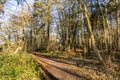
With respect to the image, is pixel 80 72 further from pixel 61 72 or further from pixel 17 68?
pixel 17 68

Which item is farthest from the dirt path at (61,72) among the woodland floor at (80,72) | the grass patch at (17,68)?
the grass patch at (17,68)

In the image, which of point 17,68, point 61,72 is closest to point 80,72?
point 61,72

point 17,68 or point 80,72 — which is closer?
point 17,68

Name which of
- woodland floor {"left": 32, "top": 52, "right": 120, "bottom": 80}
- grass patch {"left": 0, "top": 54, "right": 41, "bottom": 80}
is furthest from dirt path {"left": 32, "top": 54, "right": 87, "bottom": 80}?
grass patch {"left": 0, "top": 54, "right": 41, "bottom": 80}

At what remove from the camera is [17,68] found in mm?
11602

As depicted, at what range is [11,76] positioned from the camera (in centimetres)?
1060

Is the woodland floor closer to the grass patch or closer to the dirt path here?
the dirt path

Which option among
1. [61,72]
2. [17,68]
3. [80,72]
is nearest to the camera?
[17,68]

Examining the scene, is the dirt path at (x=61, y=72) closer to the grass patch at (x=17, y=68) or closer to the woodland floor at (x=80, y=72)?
the woodland floor at (x=80, y=72)

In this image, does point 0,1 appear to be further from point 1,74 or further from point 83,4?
point 83,4

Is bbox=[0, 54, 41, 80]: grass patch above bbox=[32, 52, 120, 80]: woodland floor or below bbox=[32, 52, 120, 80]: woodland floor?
above

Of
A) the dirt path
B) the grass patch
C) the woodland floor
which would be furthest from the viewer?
the woodland floor

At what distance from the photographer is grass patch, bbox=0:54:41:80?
1064 cm

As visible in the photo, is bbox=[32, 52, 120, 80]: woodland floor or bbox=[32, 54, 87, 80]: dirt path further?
bbox=[32, 52, 120, 80]: woodland floor
